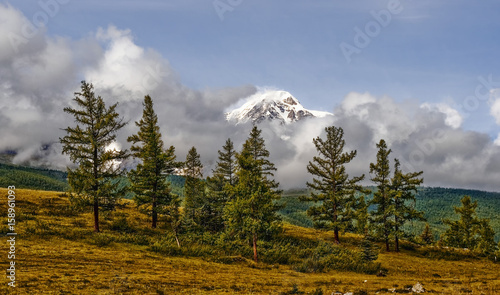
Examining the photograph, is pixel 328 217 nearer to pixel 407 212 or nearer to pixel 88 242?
pixel 407 212

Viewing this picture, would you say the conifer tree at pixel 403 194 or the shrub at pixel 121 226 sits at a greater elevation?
the conifer tree at pixel 403 194

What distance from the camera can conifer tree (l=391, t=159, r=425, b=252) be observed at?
44750 mm

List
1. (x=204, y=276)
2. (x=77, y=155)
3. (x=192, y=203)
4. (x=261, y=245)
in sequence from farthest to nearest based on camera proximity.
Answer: (x=192, y=203) < (x=261, y=245) < (x=77, y=155) < (x=204, y=276)

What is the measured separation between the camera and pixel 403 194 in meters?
45.8

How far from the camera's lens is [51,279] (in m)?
17.1

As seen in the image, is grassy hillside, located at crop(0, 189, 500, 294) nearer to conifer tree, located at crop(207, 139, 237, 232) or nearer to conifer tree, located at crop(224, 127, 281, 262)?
conifer tree, located at crop(224, 127, 281, 262)

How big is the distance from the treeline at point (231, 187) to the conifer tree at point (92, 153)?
0.10 meters

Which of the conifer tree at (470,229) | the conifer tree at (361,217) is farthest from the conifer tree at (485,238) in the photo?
the conifer tree at (361,217)

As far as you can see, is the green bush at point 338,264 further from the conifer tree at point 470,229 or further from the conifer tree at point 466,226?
the conifer tree at point 466,226

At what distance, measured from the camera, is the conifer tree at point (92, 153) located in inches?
1312

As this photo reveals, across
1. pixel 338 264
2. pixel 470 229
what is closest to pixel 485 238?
pixel 470 229

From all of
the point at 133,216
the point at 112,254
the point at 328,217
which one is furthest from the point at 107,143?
the point at 328,217

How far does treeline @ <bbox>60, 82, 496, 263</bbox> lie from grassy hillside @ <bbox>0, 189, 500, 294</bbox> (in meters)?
3.35

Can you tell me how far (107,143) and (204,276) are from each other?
2055cm
